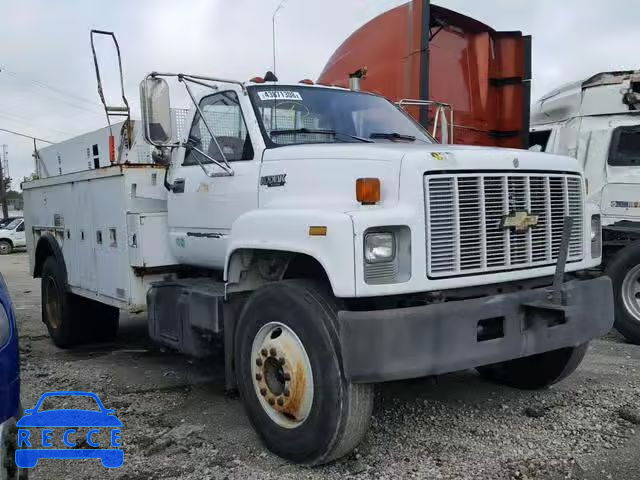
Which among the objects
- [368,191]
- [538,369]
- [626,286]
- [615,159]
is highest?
[615,159]

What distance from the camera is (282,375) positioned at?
3.75m

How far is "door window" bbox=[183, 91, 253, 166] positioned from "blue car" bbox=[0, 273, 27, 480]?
212cm

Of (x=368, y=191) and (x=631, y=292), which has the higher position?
(x=368, y=191)

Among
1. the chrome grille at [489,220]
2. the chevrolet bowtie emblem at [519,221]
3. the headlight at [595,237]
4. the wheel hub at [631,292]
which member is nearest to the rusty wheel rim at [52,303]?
the chrome grille at [489,220]

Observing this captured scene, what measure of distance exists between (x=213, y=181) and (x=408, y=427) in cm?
226

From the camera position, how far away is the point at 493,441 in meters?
4.01

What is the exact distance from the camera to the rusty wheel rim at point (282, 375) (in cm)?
361

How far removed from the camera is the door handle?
518 cm

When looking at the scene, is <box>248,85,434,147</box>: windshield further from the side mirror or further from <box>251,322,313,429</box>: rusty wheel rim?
<box>251,322,313,429</box>: rusty wheel rim

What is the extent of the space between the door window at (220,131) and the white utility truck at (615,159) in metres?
4.19

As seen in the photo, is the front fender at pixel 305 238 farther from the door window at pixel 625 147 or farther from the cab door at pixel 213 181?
the door window at pixel 625 147

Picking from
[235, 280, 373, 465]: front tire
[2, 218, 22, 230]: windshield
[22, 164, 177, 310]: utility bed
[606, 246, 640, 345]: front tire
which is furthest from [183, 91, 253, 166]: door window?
[2, 218, 22, 230]: windshield

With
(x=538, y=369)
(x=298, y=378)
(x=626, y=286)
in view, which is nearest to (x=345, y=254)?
(x=298, y=378)

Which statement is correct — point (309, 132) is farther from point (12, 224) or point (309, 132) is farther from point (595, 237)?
point (12, 224)
